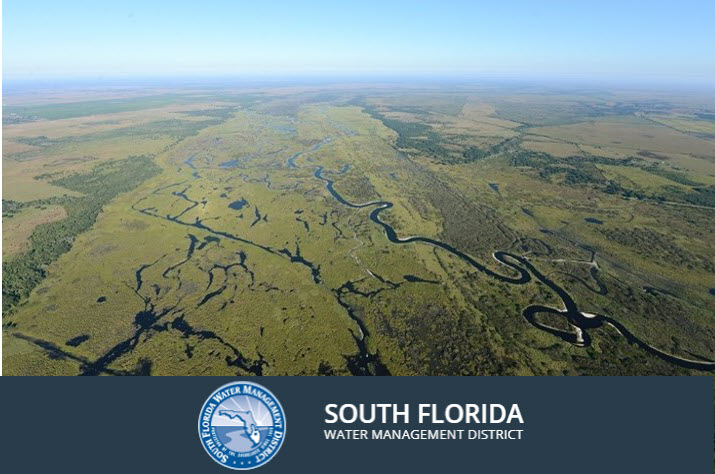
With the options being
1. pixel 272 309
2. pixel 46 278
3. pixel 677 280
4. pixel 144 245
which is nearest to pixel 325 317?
pixel 272 309

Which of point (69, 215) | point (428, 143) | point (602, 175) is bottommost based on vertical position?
point (69, 215)

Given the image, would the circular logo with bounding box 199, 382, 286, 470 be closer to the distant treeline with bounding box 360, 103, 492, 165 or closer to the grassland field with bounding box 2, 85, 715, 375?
the grassland field with bounding box 2, 85, 715, 375

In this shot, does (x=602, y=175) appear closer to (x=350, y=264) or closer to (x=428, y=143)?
(x=428, y=143)

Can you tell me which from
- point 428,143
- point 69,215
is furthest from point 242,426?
point 428,143

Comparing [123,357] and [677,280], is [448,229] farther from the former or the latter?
[123,357]

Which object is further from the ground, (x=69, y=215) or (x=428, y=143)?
(x=428, y=143)

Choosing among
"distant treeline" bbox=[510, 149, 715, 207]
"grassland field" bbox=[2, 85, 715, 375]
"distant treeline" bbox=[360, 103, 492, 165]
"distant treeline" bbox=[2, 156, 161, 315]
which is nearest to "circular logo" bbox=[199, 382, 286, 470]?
"grassland field" bbox=[2, 85, 715, 375]
